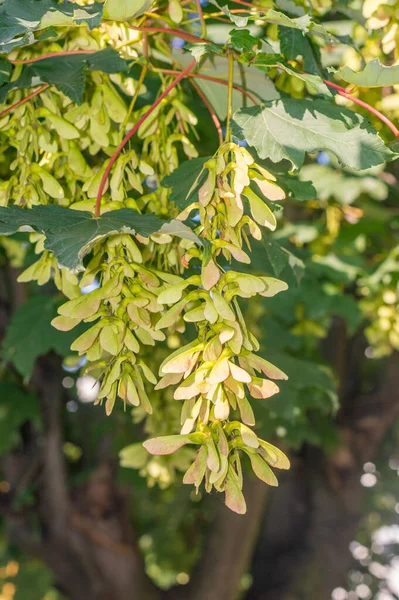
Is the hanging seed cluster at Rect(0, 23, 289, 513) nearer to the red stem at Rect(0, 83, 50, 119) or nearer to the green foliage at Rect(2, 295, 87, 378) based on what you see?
the red stem at Rect(0, 83, 50, 119)

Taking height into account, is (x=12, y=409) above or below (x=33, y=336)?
below

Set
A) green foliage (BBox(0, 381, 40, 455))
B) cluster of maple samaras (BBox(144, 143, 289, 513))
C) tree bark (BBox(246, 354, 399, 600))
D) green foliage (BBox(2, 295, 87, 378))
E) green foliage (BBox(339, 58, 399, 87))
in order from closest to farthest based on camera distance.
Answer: cluster of maple samaras (BBox(144, 143, 289, 513))
green foliage (BBox(339, 58, 399, 87))
green foliage (BBox(2, 295, 87, 378))
green foliage (BBox(0, 381, 40, 455))
tree bark (BBox(246, 354, 399, 600))

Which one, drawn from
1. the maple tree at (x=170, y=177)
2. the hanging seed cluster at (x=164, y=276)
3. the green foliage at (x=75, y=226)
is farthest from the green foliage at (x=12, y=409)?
the green foliage at (x=75, y=226)

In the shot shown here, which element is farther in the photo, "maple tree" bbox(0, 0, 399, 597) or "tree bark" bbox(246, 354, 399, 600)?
"tree bark" bbox(246, 354, 399, 600)

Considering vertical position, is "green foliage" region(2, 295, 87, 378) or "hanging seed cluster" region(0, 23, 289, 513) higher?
"hanging seed cluster" region(0, 23, 289, 513)

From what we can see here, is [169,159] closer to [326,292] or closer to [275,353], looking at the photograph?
[275,353]

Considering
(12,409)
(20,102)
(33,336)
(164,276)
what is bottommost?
(12,409)

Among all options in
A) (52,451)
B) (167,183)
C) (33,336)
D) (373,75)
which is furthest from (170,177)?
(52,451)

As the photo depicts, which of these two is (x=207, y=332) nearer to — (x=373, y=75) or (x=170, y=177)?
(x=170, y=177)

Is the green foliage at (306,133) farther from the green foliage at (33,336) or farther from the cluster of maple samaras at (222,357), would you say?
the green foliage at (33,336)

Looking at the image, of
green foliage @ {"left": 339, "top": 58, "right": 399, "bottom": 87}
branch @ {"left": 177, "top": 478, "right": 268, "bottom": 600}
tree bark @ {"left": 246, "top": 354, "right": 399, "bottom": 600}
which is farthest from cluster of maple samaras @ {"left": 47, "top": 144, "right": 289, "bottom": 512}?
tree bark @ {"left": 246, "top": 354, "right": 399, "bottom": 600}

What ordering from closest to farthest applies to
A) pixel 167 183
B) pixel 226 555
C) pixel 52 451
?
pixel 167 183, pixel 52 451, pixel 226 555

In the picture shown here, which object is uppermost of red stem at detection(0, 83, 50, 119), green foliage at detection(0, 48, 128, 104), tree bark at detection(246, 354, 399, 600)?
green foliage at detection(0, 48, 128, 104)

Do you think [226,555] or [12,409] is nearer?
[12,409]
